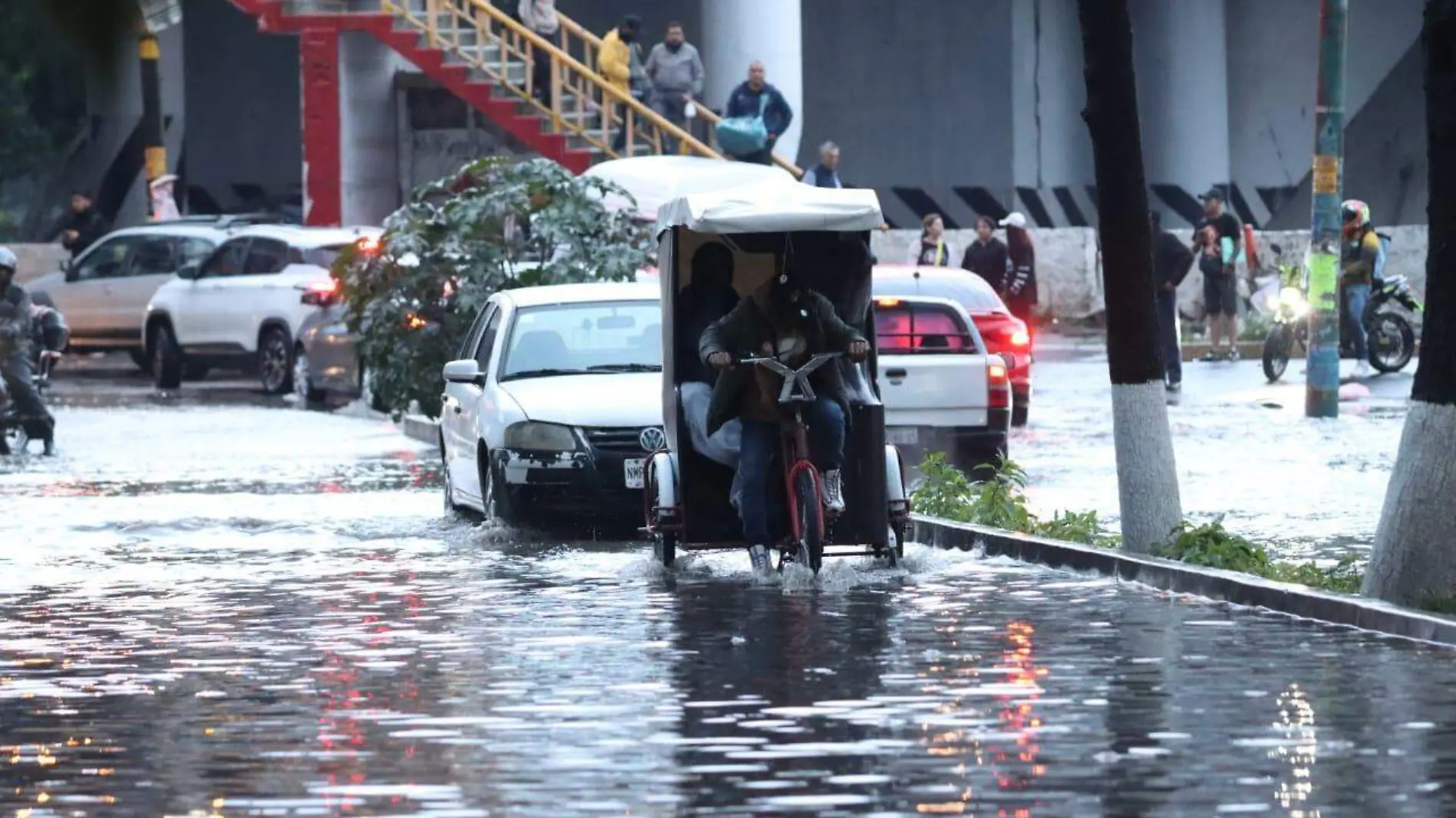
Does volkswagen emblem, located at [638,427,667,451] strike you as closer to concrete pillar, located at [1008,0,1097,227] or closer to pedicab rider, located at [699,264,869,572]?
pedicab rider, located at [699,264,869,572]

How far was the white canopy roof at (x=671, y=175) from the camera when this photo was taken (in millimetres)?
33344

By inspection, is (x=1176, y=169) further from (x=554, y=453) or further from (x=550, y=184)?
(x=554, y=453)

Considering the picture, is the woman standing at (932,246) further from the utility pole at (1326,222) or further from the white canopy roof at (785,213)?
the white canopy roof at (785,213)

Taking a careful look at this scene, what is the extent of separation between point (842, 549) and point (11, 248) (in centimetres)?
2862

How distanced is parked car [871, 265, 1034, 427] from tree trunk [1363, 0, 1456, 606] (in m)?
11.1

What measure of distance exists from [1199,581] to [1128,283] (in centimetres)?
191

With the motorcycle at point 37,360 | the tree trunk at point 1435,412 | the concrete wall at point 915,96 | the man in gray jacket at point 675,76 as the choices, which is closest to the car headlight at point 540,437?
the tree trunk at point 1435,412

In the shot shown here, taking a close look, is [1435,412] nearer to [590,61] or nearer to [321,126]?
[590,61]

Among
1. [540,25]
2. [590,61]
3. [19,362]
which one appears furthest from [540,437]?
[590,61]

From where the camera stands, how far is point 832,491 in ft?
47.9

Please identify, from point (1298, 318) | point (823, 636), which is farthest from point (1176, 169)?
point (823, 636)

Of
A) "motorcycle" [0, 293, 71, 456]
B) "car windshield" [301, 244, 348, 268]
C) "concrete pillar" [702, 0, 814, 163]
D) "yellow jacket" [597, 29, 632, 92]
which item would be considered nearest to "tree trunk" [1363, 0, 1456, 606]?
"motorcycle" [0, 293, 71, 456]

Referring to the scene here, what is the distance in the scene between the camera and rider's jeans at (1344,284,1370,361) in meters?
30.9

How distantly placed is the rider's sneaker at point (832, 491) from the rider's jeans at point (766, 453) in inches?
1.5
